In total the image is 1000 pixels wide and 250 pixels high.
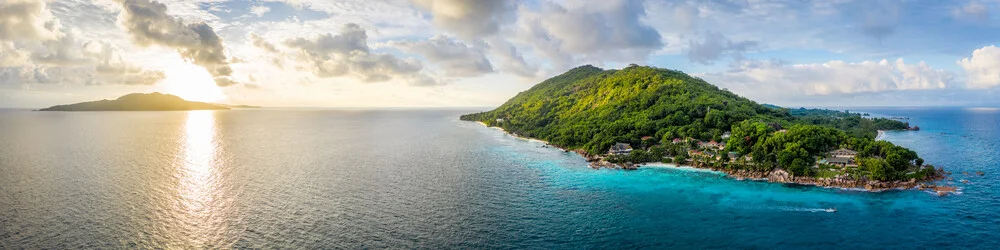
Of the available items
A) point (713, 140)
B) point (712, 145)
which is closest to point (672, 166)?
point (712, 145)

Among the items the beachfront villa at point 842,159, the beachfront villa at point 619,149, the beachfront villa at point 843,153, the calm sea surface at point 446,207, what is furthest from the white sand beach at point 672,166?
the beachfront villa at point 843,153

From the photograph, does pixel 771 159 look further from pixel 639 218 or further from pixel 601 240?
pixel 601 240

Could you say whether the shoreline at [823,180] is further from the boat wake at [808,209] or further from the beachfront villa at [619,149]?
the boat wake at [808,209]

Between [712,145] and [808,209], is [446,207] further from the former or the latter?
[712,145]

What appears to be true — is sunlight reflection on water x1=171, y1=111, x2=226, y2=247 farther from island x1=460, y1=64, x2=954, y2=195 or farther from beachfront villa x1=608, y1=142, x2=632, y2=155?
beachfront villa x1=608, y1=142, x2=632, y2=155

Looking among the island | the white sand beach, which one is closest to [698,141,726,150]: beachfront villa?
the island

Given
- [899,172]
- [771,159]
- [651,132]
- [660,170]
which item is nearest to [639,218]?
[660,170]

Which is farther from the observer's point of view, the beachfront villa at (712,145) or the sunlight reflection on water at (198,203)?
the beachfront villa at (712,145)
